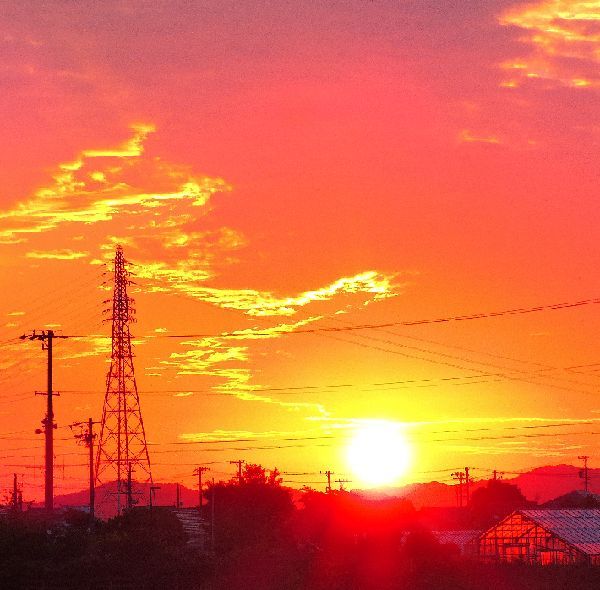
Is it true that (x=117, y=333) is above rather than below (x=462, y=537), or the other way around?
above

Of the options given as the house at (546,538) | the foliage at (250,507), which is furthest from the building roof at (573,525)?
the foliage at (250,507)

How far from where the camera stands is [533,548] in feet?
318

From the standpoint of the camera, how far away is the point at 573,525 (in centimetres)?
9762

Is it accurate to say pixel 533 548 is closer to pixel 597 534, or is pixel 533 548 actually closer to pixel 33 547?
pixel 597 534

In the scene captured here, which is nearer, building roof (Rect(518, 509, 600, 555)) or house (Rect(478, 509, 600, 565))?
house (Rect(478, 509, 600, 565))

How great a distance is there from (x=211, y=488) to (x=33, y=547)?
2676 centimetres

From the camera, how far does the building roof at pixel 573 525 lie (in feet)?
309

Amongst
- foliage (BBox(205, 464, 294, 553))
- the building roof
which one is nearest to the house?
the building roof

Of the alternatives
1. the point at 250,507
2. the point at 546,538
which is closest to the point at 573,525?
the point at 546,538

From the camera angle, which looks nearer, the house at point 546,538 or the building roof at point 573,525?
the house at point 546,538

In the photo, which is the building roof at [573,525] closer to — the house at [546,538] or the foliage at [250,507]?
Answer: the house at [546,538]

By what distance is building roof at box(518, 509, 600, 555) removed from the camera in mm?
94312

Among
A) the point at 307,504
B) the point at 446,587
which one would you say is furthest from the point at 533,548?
the point at 446,587

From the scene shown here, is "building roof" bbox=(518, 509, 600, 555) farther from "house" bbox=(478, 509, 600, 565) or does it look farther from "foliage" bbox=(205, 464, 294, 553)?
"foliage" bbox=(205, 464, 294, 553)
